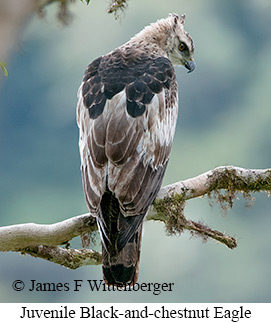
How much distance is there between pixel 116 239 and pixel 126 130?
0.69 m

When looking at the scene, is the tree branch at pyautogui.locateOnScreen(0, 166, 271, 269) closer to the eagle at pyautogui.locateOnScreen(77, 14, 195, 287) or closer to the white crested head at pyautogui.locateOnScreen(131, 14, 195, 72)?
the eagle at pyautogui.locateOnScreen(77, 14, 195, 287)

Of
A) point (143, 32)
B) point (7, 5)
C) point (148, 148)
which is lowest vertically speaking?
point (148, 148)

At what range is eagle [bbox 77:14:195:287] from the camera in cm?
355

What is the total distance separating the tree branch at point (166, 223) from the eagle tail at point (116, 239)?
0.21 metres

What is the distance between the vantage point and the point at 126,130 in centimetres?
372

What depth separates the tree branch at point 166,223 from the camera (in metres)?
3.66

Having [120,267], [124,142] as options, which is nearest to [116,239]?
[120,267]

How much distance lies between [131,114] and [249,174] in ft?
3.02

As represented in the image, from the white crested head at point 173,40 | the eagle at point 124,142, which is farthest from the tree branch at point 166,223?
the white crested head at point 173,40

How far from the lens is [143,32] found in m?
4.93

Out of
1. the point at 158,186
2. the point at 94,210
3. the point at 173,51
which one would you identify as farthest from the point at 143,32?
the point at 94,210

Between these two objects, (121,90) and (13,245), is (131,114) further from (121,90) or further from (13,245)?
(13,245)

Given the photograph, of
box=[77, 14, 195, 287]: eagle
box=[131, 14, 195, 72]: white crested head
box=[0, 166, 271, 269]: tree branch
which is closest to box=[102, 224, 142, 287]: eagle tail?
box=[77, 14, 195, 287]: eagle

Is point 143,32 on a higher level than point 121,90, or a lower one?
higher
